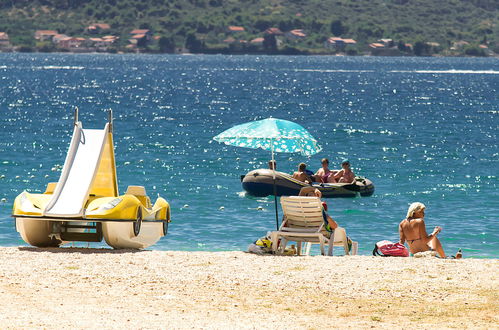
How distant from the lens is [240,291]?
39.2 ft

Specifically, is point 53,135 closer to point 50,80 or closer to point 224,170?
point 224,170

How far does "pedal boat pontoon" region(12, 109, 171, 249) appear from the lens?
14773 mm

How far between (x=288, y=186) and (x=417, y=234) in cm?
1138

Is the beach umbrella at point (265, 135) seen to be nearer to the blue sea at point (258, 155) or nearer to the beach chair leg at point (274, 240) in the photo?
the beach chair leg at point (274, 240)

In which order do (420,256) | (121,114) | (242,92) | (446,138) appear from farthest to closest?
1. (242,92)
2. (121,114)
3. (446,138)
4. (420,256)

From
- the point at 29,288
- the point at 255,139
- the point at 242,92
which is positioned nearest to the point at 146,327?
the point at 29,288

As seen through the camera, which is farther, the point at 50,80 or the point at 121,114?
the point at 50,80

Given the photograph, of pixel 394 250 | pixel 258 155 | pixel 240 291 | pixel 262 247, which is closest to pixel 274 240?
pixel 262 247

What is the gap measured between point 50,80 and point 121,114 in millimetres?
63488

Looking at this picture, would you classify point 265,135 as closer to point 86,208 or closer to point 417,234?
point 417,234

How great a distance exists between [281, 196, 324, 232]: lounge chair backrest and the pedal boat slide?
34.6ft

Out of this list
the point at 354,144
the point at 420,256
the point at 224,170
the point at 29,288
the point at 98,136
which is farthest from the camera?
the point at 354,144

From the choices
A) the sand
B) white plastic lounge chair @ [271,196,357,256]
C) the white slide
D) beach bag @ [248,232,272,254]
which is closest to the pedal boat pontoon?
the white slide

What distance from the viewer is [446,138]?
49812 millimetres
